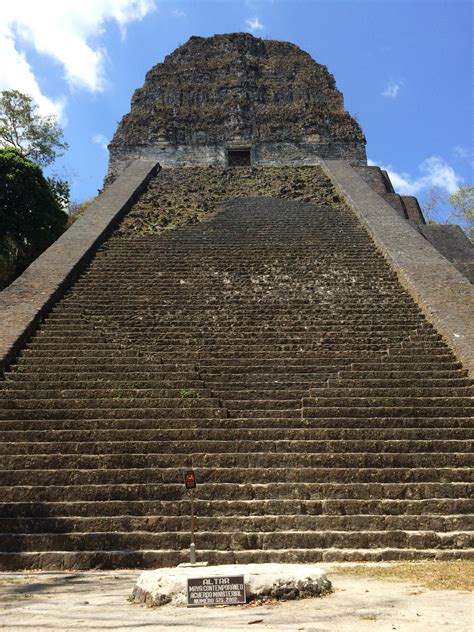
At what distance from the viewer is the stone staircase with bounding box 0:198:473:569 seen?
5164mm

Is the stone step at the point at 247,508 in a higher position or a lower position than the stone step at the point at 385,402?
lower

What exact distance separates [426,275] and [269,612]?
767 centimetres

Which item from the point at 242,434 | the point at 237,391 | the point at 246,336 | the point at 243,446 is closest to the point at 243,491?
the point at 243,446

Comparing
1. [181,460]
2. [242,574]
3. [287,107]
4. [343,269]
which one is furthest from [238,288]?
[287,107]

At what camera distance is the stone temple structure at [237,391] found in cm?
529

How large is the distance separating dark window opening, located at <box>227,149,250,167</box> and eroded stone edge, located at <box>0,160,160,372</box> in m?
7.70

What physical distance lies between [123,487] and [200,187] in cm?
A: 1255

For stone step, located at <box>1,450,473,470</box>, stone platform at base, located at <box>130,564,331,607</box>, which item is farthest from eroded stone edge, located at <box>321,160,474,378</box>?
stone platform at base, located at <box>130,564,331,607</box>

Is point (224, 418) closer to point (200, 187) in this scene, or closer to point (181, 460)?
point (181, 460)

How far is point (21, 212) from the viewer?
14812 mm

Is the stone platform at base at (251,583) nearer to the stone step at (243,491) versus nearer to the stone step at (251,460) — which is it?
the stone step at (243,491)

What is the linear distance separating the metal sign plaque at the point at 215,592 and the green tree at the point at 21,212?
1279cm

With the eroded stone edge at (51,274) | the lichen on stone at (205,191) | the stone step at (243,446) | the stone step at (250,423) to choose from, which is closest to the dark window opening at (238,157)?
the lichen on stone at (205,191)

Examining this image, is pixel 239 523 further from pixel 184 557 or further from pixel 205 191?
pixel 205 191
